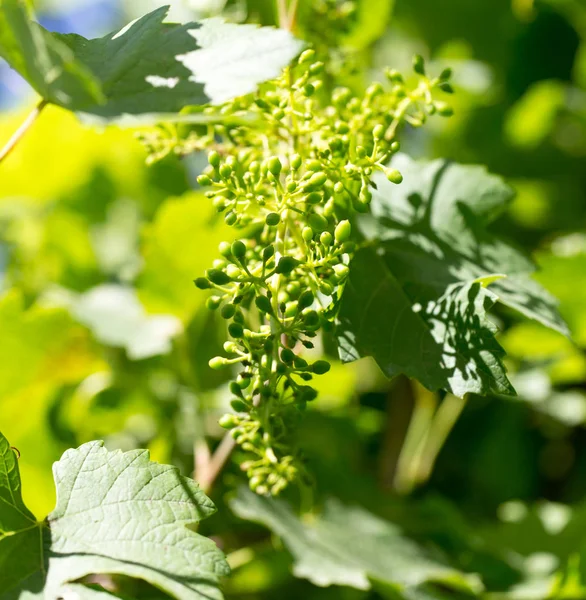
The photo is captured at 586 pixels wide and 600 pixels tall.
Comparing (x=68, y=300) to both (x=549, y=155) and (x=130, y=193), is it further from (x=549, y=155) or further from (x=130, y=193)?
(x=549, y=155)

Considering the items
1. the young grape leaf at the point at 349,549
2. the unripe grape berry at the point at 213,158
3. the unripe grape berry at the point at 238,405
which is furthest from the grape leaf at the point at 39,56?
the young grape leaf at the point at 349,549

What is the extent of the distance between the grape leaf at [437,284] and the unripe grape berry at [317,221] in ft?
0.48

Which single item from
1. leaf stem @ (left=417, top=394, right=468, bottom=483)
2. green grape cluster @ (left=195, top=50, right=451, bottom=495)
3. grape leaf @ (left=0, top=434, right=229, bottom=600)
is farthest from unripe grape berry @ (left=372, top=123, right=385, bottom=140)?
leaf stem @ (left=417, top=394, right=468, bottom=483)

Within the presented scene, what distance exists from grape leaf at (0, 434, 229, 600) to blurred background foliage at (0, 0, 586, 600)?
0.38 metres

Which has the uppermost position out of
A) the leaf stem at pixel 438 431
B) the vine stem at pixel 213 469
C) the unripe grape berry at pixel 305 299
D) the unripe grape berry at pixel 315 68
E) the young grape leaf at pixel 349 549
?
the unripe grape berry at pixel 315 68

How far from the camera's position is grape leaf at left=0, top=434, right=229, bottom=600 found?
73 cm

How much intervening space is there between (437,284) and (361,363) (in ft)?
3.31

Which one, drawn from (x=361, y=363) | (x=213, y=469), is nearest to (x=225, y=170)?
(x=213, y=469)

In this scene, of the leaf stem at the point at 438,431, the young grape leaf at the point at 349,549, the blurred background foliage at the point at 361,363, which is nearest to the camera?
the young grape leaf at the point at 349,549

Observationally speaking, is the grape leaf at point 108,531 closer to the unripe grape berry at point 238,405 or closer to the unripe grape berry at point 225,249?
the unripe grape berry at point 238,405

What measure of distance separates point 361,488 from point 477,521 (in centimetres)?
37

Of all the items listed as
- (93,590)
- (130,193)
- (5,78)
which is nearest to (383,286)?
(93,590)

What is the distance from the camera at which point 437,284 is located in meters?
0.95

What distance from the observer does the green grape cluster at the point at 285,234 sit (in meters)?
0.76
